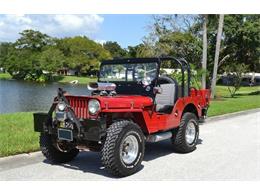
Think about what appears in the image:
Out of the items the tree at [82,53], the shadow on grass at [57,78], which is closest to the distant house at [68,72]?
the tree at [82,53]

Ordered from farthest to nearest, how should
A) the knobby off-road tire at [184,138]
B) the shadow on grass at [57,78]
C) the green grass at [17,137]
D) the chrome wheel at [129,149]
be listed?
the shadow on grass at [57,78] → the knobby off-road tire at [184,138] → the green grass at [17,137] → the chrome wheel at [129,149]

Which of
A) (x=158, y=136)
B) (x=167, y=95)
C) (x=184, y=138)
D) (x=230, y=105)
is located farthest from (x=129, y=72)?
(x=230, y=105)

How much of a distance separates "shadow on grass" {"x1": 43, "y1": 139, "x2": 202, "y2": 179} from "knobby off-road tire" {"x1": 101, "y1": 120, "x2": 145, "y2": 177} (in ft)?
0.83

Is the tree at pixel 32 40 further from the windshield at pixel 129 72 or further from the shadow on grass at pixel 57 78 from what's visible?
the windshield at pixel 129 72

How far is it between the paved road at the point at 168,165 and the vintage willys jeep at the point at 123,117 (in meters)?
Answer: 0.28

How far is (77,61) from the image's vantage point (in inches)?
3423

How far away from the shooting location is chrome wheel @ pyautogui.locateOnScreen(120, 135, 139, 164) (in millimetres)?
6332

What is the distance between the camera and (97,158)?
7.53 m

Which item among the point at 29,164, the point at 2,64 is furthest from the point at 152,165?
the point at 2,64

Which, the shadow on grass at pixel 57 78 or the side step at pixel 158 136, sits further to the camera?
the shadow on grass at pixel 57 78

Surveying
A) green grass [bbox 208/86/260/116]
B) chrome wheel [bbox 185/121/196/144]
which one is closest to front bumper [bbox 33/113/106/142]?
chrome wheel [bbox 185/121/196/144]

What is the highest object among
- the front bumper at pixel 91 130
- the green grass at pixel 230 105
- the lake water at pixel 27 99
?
the front bumper at pixel 91 130

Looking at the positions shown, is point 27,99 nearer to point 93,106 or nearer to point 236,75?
point 236,75

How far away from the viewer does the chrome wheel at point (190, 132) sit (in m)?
8.38
